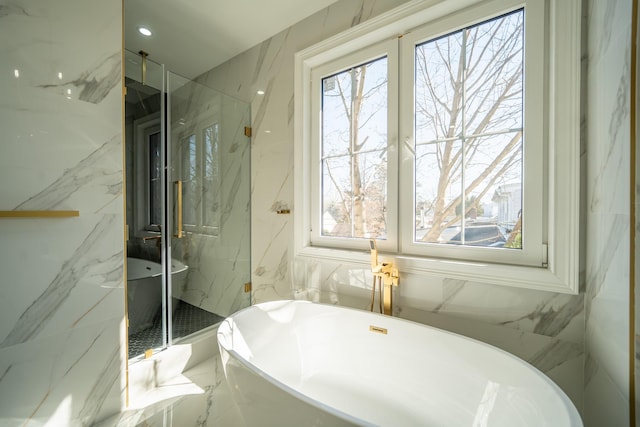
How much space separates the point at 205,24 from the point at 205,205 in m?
1.37

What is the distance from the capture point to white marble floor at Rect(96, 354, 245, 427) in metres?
1.41

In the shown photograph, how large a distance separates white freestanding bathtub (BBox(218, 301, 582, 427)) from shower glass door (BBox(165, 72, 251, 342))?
84 cm

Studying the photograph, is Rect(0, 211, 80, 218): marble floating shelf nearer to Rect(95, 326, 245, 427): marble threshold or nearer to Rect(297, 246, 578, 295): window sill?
Rect(95, 326, 245, 427): marble threshold

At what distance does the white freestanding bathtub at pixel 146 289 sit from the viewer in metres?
1.76

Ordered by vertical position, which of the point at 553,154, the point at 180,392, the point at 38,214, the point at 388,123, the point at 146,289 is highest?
the point at 388,123

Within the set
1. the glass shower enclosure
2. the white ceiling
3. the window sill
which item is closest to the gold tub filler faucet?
the window sill

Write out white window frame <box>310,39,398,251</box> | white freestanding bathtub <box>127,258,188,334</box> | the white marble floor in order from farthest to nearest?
white freestanding bathtub <box>127,258,188,334</box>, white window frame <box>310,39,398,251</box>, the white marble floor

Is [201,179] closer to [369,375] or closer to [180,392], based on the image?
[180,392]

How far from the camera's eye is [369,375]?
140cm

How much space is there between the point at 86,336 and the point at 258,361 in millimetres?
888

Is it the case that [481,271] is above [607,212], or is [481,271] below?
below

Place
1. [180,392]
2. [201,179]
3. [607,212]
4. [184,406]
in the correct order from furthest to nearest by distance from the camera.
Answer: [201,179] → [180,392] → [184,406] → [607,212]

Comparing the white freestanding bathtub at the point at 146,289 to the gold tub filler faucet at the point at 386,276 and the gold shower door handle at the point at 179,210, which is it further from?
the gold tub filler faucet at the point at 386,276

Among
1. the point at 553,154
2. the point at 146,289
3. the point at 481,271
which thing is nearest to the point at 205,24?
the point at 146,289
